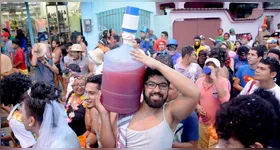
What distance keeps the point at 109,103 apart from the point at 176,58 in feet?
5.26

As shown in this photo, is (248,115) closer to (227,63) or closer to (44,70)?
(227,63)

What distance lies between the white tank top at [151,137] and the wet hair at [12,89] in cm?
82

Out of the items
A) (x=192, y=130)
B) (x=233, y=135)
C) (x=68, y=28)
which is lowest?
(x=192, y=130)

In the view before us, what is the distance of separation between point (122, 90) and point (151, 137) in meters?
0.25

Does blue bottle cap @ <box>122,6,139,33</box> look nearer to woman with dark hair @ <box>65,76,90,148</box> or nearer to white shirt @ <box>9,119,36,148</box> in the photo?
white shirt @ <box>9,119,36,148</box>

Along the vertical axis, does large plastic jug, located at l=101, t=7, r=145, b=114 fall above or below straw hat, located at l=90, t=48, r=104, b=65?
→ above

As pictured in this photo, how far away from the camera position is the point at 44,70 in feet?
7.90

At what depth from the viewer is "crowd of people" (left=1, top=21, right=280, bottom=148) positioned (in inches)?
39.4

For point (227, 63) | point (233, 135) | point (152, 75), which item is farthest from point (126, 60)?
Result: point (227, 63)

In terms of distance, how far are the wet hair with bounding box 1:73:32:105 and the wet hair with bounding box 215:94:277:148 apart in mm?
1171

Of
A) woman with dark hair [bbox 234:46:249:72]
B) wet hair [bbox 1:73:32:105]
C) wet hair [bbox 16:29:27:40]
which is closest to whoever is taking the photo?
wet hair [bbox 1:73:32:105]

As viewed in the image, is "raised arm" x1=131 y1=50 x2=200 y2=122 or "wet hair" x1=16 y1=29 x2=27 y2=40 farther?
"wet hair" x1=16 y1=29 x2=27 y2=40

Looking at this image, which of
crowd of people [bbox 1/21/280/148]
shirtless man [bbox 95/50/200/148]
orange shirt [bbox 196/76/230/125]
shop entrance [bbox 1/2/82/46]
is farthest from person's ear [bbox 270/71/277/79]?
shop entrance [bbox 1/2/82/46]

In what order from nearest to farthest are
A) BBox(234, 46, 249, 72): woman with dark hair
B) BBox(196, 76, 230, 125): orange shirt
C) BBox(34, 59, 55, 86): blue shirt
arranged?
BBox(196, 76, 230, 125): orange shirt < BBox(34, 59, 55, 86): blue shirt < BBox(234, 46, 249, 72): woman with dark hair
